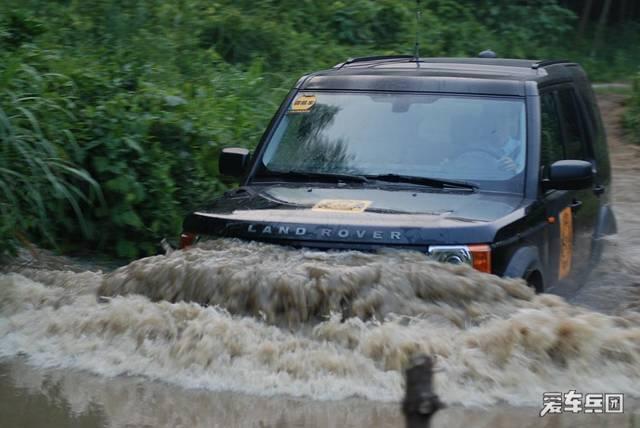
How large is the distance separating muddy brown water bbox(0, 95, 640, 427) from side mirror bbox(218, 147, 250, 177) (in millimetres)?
1203

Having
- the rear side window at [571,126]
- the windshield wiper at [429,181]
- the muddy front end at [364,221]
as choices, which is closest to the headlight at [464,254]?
the muddy front end at [364,221]

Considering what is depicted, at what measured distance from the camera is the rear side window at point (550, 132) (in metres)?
6.58

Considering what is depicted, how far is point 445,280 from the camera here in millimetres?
5461

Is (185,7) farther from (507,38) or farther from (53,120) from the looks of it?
(507,38)

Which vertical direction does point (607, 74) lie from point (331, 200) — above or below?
below

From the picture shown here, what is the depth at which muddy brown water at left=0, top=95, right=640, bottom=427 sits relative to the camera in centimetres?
504

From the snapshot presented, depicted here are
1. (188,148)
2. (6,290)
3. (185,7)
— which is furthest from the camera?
(185,7)

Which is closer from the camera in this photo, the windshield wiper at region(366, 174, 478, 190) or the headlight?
the headlight

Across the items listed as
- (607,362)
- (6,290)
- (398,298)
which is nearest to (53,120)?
(6,290)

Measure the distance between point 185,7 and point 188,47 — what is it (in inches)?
44.6

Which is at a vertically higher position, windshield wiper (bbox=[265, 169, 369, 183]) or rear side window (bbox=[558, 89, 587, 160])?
rear side window (bbox=[558, 89, 587, 160])

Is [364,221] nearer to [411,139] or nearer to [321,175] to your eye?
[321,175]

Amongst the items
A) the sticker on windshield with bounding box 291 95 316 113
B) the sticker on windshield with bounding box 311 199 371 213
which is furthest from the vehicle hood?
the sticker on windshield with bounding box 291 95 316 113

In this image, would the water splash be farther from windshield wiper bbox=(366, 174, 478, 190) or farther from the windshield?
the windshield
